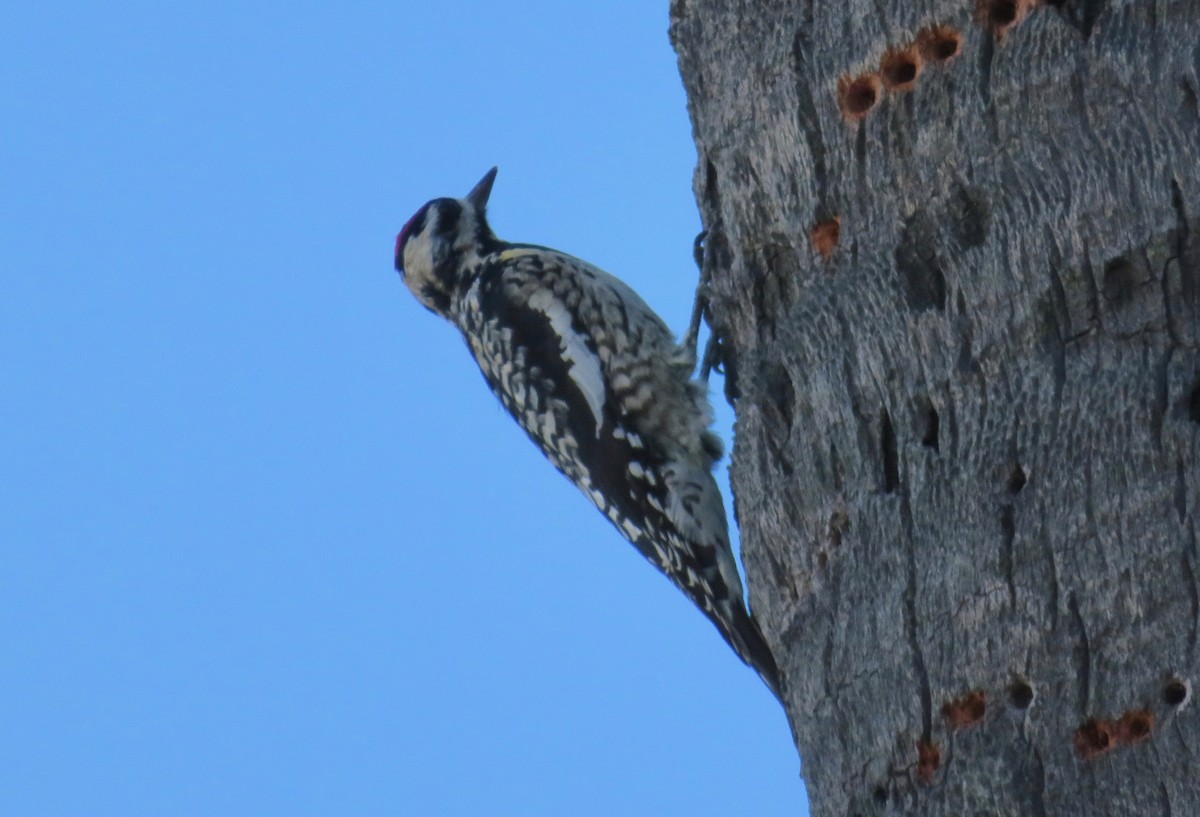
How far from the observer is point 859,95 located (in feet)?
8.61

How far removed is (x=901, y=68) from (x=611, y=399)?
1.97 m

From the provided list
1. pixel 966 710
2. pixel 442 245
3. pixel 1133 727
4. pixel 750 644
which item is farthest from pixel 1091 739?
pixel 442 245

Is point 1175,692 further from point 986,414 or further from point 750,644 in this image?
point 750,644

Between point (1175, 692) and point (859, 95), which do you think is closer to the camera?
point (1175, 692)

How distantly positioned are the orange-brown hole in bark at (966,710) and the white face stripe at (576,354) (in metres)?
2.29

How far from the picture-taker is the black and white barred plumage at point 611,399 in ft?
13.3

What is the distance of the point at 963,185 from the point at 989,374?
327 millimetres

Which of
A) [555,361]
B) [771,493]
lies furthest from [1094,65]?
[555,361]

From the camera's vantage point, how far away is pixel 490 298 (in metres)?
4.83

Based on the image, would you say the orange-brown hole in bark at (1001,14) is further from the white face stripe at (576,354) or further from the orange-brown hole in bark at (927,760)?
the white face stripe at (576,354)

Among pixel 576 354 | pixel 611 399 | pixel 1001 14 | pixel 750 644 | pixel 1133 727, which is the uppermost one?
pixel 576 354

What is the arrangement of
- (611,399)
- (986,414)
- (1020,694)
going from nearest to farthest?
1. (1020,694)
2. (986,414)
3. (611,399)

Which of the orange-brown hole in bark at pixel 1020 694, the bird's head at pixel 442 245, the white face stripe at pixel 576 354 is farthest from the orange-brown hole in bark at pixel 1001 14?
the bird's head at pixel 442 245

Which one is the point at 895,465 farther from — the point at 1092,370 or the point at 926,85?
the point at 926,85
